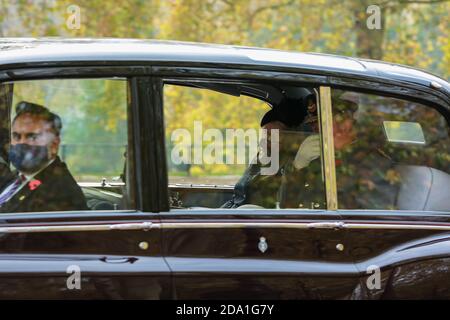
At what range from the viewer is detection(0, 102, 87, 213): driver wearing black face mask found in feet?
11.0

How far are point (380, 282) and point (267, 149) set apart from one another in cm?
79

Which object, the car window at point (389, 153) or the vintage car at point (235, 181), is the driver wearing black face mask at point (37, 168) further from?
the car window at point (389, 153)

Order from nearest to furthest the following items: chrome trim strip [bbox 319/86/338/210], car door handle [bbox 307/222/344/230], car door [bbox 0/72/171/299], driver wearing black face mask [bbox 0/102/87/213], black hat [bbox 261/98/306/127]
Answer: car door [bbox 0/72/171/299], driver wearing black face mask [bbox 0/102/87/213], car door handle [bbox 307/222/344/230], chrome trim strip [bbox 319/86/338/210], black hat [bbox 261/98/306/127]

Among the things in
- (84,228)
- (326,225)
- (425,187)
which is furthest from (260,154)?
(84,228)

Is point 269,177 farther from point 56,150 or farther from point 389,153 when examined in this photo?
point 56,150

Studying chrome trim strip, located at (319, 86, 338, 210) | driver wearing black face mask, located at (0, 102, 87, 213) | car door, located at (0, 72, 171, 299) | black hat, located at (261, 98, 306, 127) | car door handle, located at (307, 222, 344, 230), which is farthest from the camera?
black hat, located at (261, 98, 306, 127)

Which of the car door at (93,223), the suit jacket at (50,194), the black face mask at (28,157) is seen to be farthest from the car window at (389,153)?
the black face mask at (28,157)

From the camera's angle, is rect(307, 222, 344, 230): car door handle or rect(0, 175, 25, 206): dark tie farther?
rect(307, 222, 344, 230): car door handle

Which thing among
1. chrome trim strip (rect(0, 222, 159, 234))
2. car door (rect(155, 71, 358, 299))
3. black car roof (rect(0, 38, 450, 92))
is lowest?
car door (rect(155, 71, 358, 299))

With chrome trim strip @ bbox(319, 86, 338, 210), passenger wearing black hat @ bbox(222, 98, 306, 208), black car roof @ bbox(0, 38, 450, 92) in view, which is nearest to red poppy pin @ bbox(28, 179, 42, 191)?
black car roof @ bbox(0, 38, 450, 92)

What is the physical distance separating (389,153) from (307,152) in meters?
0.43

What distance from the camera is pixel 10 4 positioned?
1398cm

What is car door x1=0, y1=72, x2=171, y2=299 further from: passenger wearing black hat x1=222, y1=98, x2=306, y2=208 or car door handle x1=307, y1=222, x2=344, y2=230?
car door handle x1=307, y1=222, x2=344, y2=230

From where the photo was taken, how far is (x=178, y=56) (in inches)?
138
